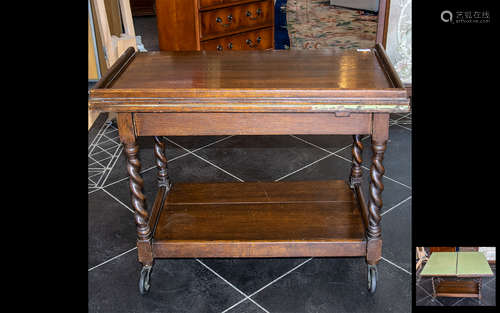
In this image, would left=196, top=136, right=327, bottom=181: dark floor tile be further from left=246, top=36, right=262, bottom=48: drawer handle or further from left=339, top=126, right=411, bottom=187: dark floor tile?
left=246, top=36, right=262, bottom=48: drawer handle

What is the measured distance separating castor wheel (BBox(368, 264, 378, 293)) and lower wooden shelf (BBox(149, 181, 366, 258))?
9 centimetres

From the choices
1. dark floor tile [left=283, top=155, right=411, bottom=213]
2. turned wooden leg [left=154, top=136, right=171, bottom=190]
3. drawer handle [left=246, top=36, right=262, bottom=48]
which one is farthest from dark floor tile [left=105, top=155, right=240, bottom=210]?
drawer handle [left=246, top=36, right=262, bottom=48]

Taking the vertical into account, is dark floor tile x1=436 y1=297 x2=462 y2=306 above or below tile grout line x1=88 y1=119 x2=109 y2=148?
above

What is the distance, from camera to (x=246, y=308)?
233cm

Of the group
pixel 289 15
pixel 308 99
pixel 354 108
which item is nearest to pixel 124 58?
pixel 308 99

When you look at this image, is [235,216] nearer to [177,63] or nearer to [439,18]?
[177,63]

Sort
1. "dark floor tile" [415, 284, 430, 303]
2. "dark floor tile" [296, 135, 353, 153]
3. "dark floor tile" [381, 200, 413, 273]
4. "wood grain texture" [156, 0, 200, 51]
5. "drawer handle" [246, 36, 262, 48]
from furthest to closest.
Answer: "drawer handle" [246, 36, 262, 48], "wood grain texture" [156, 0, 200, 51], "dark floor tile" [296, 135, 353, 153], "dark floor tile" [381, 200, 413, 273], "dark floor tile" [415, 284, 430, 303]

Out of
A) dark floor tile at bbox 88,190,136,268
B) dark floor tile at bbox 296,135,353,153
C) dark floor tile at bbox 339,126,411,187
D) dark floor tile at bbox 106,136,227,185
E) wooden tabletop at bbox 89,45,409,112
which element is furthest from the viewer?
dark floor tile at bbox 296,135,353,153

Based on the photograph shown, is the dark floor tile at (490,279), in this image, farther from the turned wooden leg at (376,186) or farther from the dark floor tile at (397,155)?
the dark floor tile at (397,155)

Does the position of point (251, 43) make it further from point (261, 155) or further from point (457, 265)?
point (457, 265)

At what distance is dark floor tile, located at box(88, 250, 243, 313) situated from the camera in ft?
7.74

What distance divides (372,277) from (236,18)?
3010 millimetres

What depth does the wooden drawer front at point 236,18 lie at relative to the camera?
14.5 feet

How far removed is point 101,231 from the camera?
2.92 m
